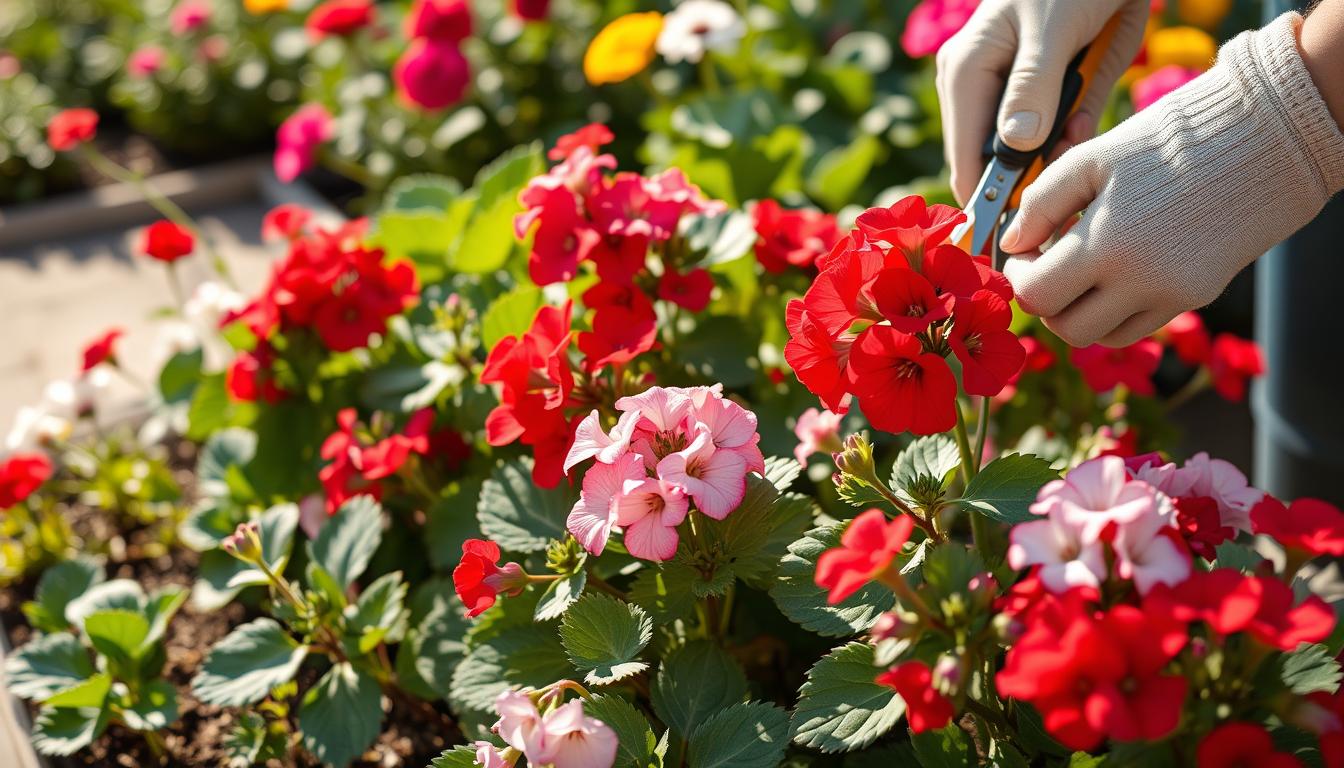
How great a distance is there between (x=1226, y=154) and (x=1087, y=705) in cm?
59

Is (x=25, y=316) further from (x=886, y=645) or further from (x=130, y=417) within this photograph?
(x=886, y=645)

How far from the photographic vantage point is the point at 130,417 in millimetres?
2602

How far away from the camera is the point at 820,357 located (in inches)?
43.5

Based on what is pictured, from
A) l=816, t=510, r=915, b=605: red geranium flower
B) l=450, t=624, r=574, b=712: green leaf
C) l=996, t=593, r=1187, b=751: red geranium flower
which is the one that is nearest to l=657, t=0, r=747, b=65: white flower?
l=450, t=624, r=574, b=712: green leaf

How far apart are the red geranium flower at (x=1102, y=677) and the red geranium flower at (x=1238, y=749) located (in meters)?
0.05

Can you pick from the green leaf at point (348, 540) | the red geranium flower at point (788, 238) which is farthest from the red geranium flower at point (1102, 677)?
the green leaf at point (348, 540)

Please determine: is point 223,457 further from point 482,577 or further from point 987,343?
point 987,343

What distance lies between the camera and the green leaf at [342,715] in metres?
1.46

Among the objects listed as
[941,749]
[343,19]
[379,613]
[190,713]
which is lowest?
[190,713]

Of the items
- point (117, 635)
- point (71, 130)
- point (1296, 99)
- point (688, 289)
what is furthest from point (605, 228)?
point (71, 130)

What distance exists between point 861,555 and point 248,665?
37.8 inches

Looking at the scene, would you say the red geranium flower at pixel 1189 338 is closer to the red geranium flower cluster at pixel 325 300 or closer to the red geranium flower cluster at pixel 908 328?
the red geranium flower cluster at pixel 908 328

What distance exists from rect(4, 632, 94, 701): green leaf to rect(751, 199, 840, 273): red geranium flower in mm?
1143

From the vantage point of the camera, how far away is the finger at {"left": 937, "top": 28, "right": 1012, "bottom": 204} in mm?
1427
